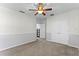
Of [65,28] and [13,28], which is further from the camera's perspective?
[65,28]

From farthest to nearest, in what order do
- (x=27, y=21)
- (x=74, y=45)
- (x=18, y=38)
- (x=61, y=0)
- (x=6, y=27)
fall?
1. (x=27, y=21)
2. (x=18, y=38)
3. (x=74, y=45)
4. (x=6, y=27)
5. (x=61, y=0)

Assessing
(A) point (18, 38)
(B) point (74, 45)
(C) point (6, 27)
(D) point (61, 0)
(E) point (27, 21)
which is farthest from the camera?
(E) point (27, 21)

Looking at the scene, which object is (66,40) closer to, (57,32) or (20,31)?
(57,32)

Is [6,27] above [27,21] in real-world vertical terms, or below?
below

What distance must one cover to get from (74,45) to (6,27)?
4.40 m

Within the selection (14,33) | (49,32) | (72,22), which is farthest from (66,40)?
(14,33)

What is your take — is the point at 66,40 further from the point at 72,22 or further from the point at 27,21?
the point at 27,21

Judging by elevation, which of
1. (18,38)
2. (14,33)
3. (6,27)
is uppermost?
(6,27)

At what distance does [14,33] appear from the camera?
6.05m

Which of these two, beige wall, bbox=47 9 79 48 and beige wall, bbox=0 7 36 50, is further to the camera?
beige wall, bbox=47 9 79 48

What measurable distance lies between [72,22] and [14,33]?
13.0 ft

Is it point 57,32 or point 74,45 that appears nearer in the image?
point 74,45

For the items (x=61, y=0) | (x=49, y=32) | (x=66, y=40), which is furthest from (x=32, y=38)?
(x=61, y=0)

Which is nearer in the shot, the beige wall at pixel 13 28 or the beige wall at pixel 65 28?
the beige wall at pixel 13 28
